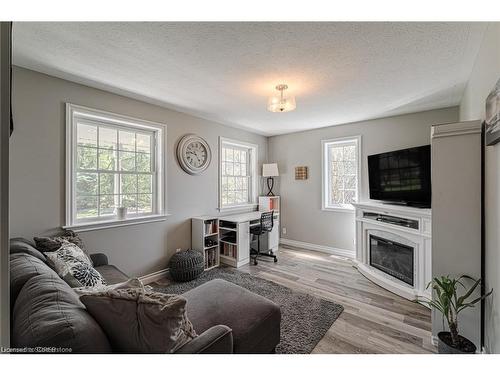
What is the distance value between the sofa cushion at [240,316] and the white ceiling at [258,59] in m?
1.95

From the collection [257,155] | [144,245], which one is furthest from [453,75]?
[144,245]

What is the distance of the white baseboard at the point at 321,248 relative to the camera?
407cm

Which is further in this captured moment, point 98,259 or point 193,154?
point 193,154

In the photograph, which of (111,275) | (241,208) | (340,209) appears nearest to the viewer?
(111,275)

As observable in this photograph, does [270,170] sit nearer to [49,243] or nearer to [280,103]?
[280,103]

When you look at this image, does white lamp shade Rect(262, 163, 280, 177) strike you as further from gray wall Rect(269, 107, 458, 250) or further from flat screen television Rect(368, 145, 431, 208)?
flat screen television Rect(368, 145, 431, 208)

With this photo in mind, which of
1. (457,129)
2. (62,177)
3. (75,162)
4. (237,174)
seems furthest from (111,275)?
(457,129)

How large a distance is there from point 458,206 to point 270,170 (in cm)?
336

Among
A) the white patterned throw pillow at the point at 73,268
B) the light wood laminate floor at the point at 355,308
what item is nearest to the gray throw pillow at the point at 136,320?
the white patterned throw pillow at the point at 73,268

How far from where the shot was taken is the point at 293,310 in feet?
7.57

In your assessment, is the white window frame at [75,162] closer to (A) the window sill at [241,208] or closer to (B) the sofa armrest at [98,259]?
(B) the sofa armrest at [98,259]

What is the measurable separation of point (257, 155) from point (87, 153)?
3098mm
